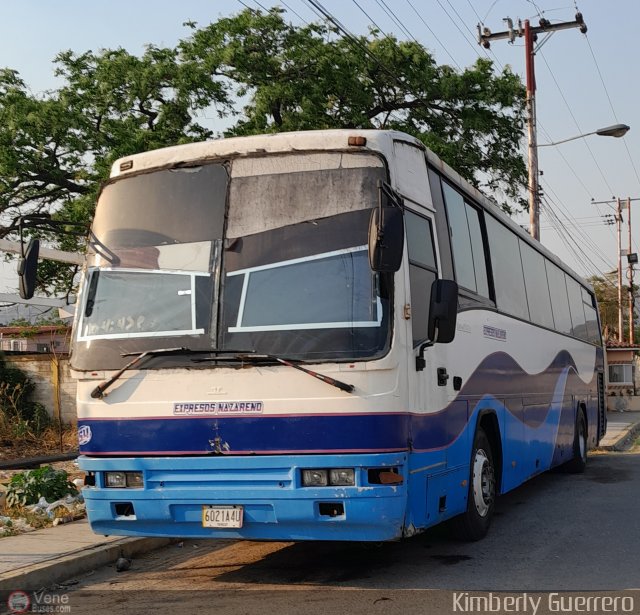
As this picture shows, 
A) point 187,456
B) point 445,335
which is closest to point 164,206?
point 187,456

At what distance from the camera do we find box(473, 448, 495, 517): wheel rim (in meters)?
8.59

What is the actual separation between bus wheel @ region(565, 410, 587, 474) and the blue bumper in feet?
31.6

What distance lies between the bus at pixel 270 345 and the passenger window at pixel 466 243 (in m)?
0.69

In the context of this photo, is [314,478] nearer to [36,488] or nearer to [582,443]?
[36,488]

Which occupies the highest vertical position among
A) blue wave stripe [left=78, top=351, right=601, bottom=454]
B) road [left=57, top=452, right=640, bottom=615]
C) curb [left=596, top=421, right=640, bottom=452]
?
blue wave stripe [left=78, top=351, right=601, bottom=454]

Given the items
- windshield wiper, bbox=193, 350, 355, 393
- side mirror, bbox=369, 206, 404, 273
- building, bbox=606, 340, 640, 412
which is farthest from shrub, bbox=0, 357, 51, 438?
building, bbox=606, 340, 640, 412

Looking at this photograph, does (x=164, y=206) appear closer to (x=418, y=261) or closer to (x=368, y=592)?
(x=418, y=261)

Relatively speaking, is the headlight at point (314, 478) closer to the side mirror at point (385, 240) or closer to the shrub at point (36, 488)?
the side mirror at point (385, 240)

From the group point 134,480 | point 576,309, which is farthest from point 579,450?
point 134,480

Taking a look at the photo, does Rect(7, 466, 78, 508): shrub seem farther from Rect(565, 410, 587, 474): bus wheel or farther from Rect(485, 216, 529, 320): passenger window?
Rect(565, 410, 587, 474): bus wheel

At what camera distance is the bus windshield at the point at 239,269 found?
6582 millimetres

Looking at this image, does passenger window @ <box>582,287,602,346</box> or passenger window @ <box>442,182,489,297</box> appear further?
passenger window @ <box>582,287,602,346</box>

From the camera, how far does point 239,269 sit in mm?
6828

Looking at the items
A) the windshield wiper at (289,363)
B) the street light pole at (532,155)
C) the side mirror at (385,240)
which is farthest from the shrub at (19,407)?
the side mirror at (385,240)
